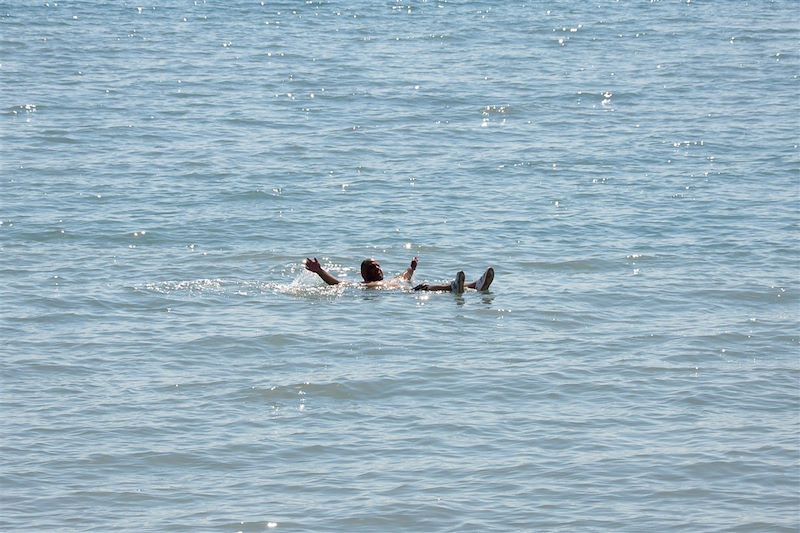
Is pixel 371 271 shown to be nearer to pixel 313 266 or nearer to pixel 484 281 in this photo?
pixel 313 266

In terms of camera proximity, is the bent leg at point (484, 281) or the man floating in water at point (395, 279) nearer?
the bent leg at point (484, 281)

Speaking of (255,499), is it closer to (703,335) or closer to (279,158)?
(703,335)

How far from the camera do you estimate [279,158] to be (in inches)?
898

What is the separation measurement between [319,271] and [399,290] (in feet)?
3.35

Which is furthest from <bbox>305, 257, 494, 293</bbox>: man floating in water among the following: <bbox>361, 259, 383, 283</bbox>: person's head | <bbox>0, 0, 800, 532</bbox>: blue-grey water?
<bbox>0, 0, 800, 532</bbox>: blue-grey water

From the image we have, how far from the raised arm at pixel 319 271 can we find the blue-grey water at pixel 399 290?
19 centimetres

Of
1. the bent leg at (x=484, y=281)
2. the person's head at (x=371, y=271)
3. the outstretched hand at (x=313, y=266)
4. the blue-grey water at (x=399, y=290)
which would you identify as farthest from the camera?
the person's head at (x=371, y=271)

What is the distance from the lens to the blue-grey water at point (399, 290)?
10.5 meters

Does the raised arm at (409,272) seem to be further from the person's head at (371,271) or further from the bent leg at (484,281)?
the bent leg at (484,281)

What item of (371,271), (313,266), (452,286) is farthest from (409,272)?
(313,266)

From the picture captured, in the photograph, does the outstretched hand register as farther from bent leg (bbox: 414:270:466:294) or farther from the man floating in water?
bent leg (bbox: 414:270:466:294)

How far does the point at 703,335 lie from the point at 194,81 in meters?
16.9

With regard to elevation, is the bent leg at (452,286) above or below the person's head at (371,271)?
below

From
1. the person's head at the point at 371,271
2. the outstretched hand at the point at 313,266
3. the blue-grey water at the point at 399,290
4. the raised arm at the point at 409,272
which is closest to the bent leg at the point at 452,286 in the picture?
the blue-grey water at the point at 399,290
